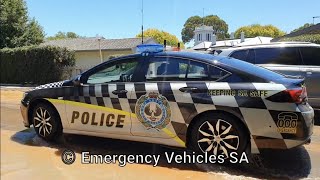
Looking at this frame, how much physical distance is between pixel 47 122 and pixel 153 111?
Result: 1.72m

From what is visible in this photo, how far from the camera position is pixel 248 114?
4332 mm

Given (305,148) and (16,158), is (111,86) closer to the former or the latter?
(16,158)

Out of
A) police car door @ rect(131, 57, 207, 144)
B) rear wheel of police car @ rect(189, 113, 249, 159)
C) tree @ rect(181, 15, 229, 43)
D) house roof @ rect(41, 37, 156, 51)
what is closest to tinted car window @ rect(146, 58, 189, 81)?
police car door @ rect(131, 57, 207, 144)

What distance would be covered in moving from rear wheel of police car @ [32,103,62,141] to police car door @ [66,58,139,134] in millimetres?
268

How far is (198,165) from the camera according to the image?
457cm

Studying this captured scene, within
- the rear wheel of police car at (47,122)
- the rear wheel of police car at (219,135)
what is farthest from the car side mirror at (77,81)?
the rear wheel of police car at (219,135)

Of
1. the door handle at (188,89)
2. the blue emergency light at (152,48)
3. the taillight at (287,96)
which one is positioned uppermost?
the blue emergency light at (152,48)

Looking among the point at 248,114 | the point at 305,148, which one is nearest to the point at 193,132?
the point at 248,114

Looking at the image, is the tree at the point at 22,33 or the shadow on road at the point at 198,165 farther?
the tree at the point at 22,33

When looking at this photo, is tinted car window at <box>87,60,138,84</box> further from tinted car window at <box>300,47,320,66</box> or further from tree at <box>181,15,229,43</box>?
tree at <box>181,15,229,43</box>

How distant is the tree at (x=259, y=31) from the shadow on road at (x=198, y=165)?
229ft

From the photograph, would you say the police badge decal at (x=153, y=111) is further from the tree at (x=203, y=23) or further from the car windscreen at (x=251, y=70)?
the tree at (x=203, y=23)

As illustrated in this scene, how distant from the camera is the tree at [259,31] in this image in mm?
72750

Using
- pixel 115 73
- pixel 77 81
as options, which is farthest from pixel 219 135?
pixel 77 81
